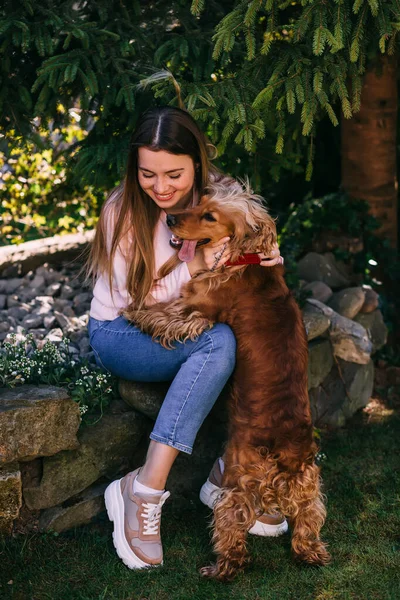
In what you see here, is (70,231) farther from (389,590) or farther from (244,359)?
(389,590)

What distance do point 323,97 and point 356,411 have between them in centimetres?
→ 188

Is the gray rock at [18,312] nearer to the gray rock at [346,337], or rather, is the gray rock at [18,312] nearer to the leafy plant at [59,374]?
the leafy plant at [59,374]

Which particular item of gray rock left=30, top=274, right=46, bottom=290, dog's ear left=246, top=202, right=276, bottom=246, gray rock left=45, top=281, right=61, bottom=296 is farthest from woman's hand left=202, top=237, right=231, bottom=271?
gray rock left=30, top=274, right=46, bottom=290

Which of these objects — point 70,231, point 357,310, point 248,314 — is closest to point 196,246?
point 248,314

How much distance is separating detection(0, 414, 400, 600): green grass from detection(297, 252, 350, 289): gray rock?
4.80 ft

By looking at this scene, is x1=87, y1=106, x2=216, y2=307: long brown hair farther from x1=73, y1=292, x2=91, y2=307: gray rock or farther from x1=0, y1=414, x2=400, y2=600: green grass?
x1=73, y1=292, x2=91, y2=307: gray rock

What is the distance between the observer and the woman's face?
300cm

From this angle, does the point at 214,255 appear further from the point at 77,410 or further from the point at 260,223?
the point at 77,410

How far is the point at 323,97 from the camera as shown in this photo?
10.8 ft

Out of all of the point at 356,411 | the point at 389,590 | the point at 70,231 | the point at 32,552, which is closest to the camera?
the point at 389,590

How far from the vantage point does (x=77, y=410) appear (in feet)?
9.80

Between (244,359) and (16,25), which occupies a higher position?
(16,25)

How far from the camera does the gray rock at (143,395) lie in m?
3.19

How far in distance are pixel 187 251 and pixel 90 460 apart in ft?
3.11
